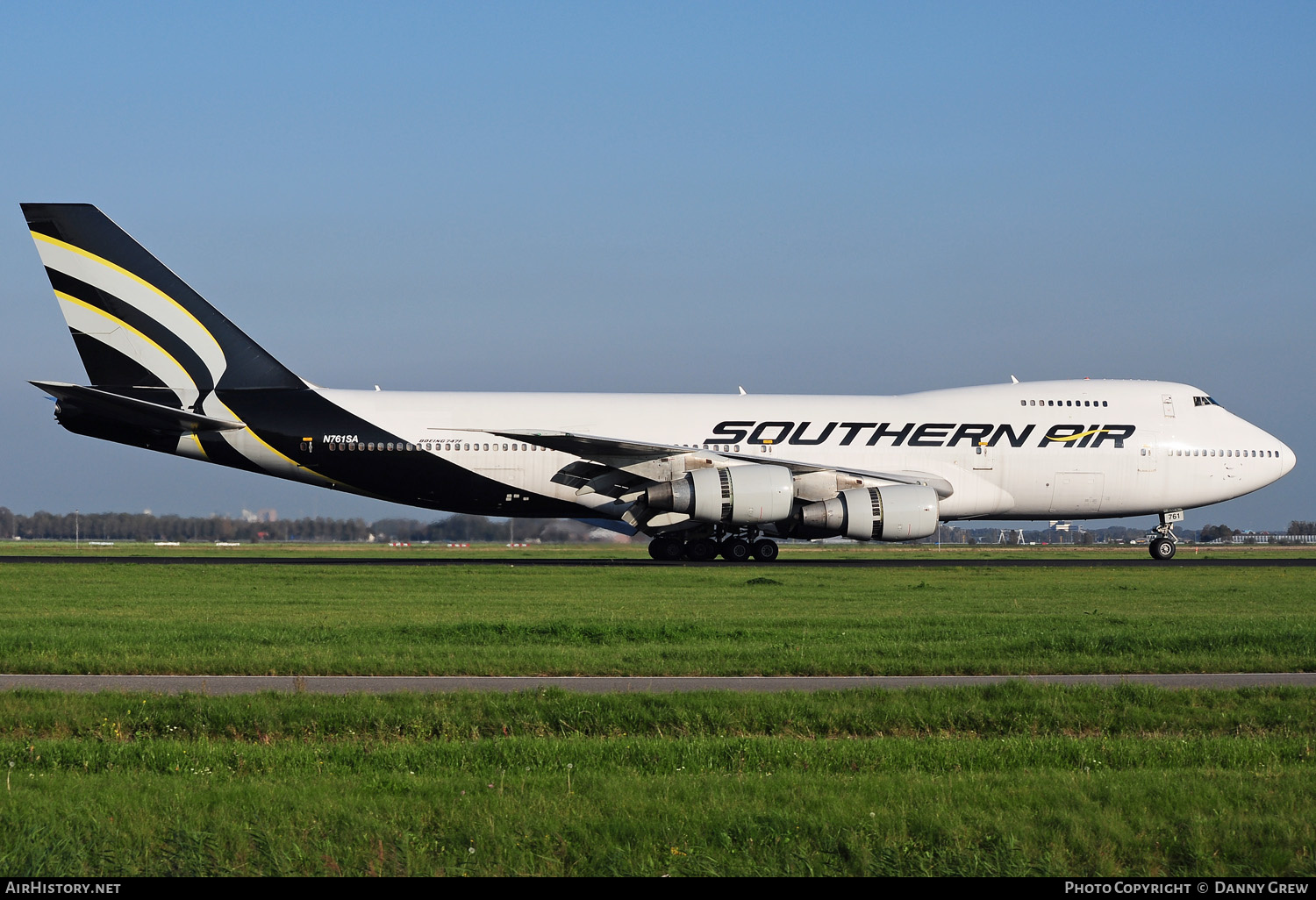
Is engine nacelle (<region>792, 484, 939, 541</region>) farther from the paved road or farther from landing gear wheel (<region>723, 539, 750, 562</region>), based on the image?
the paved road

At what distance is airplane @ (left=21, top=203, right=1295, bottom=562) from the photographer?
2842 cm

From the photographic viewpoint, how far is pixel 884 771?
7320mm

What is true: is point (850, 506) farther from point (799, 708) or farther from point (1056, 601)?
point (799, 708)

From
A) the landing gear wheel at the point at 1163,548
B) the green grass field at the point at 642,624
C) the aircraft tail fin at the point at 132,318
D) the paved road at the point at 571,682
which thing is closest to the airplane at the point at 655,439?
the aircraft tail fin at the point at 132,318

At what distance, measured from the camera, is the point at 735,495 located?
28.2 m

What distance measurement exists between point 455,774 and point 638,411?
79.6ft

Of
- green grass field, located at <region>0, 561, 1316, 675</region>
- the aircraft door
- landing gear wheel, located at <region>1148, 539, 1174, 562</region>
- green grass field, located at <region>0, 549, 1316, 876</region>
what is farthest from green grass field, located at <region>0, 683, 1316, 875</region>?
landing gear wheel, located at <region>1148, 539, 1174, 562</region>

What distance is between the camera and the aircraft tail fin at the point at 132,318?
28.2 meters

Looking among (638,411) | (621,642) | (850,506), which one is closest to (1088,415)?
(850,506)

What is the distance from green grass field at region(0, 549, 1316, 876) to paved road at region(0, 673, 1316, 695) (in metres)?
0.40

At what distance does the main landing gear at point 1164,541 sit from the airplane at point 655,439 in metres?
0.36

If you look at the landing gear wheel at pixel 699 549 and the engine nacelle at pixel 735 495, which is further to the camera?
the landing gear wheel at pixel 699 549

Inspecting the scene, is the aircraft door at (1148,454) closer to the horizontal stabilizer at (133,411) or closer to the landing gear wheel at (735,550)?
the landing gear wheel at (735,550)

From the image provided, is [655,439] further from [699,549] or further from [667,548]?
[699,549]
